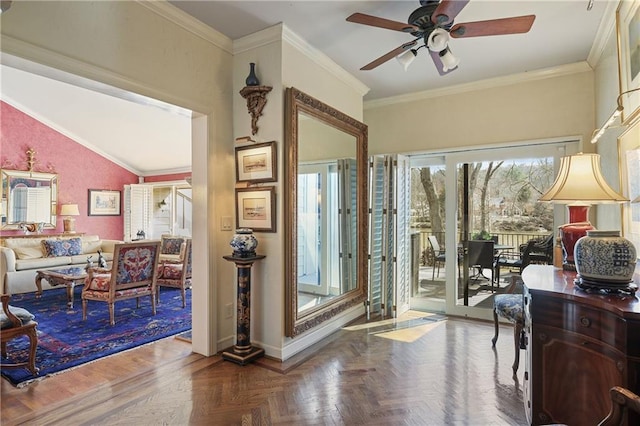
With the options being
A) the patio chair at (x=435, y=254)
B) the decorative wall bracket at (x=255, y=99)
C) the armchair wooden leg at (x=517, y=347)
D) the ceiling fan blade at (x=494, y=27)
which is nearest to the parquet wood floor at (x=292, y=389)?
the armchair wooden leg at (x=517, y=347)

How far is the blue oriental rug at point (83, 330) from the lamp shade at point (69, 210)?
2436 mm

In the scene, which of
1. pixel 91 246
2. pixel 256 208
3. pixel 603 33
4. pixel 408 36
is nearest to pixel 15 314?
pixel 256 208

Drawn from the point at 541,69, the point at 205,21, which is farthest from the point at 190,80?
the point at 541,69

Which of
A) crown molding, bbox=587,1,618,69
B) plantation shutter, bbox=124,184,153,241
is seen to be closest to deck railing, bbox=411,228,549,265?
crown molding, bbox=587,1,618,69

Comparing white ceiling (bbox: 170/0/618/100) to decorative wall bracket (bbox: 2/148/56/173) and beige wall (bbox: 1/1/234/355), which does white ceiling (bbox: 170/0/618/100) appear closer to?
beige wall (bbox: 1/1/234/355)

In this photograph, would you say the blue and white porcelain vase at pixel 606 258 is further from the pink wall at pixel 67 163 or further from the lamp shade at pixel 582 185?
the pink wall at pixel 67 163

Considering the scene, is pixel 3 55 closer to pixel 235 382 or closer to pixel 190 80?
pixel 190 80

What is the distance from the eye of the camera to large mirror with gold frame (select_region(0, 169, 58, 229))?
22.4ft

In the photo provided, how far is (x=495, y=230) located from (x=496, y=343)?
140 cm

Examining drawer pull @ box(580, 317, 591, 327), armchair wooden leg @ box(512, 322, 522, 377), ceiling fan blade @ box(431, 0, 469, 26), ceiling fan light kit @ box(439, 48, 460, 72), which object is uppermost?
ceiling fan blade @ box(431, 0, 469, 26)

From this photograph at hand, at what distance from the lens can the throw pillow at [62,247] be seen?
20.9ft

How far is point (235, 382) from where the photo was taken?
8.52ft

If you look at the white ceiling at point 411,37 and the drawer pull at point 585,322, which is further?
the white ceiling at point 411,37

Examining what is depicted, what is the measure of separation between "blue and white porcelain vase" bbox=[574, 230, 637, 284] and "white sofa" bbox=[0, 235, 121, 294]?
6.91 meters
